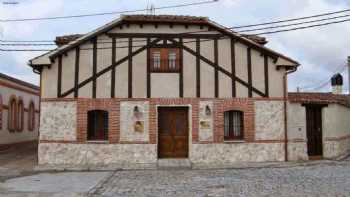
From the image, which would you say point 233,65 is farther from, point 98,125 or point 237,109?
point 98,125

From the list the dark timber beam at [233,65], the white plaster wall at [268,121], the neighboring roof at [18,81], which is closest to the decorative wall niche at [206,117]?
the dark timber beam at [233,65]

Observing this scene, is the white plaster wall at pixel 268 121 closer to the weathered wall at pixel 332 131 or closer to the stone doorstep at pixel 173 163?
the weathered wall at pixel 332 131

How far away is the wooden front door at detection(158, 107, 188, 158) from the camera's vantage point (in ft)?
55.5

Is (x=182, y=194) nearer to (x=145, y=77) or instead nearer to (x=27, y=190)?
(x=27, y=190)

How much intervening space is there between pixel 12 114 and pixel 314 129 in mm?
18855

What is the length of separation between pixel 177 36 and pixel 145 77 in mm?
2170

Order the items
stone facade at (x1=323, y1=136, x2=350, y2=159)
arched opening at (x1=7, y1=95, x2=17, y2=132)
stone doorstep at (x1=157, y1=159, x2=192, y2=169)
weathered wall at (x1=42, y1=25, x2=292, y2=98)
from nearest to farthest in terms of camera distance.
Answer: stone doorstep at (x1=157, y1=159, x2=192, y2=169) → weathered wall at (x1=42, y1=25, x2=292, y2=98) → stone facade at (x1=323, y1=136, x2=350, y2=159) → arched opening at (x1=7, y1=95, x2=17, y2=132)

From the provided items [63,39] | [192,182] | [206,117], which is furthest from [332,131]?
[63,39]

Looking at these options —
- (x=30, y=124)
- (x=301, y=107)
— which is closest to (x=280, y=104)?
(x=301, y=107)

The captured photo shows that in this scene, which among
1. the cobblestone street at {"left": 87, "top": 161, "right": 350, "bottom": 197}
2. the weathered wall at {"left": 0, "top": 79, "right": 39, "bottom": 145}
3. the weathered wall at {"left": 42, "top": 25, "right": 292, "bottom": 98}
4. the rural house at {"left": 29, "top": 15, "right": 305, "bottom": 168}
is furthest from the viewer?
the weathered wall at {"left": 0, "top": 79, "right": 39, "bottom": 145}

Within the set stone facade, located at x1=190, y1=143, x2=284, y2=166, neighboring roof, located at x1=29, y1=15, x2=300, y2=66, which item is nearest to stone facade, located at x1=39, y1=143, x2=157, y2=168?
stone facade, located at x1=190, y1=143, x2=284, y2=166

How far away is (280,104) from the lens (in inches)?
672

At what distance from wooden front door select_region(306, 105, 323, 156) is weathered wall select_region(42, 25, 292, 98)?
2026 millimetres

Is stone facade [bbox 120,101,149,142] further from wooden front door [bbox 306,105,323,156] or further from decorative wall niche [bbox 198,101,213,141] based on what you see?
wooden front door [bbox 306,105,323,156]
